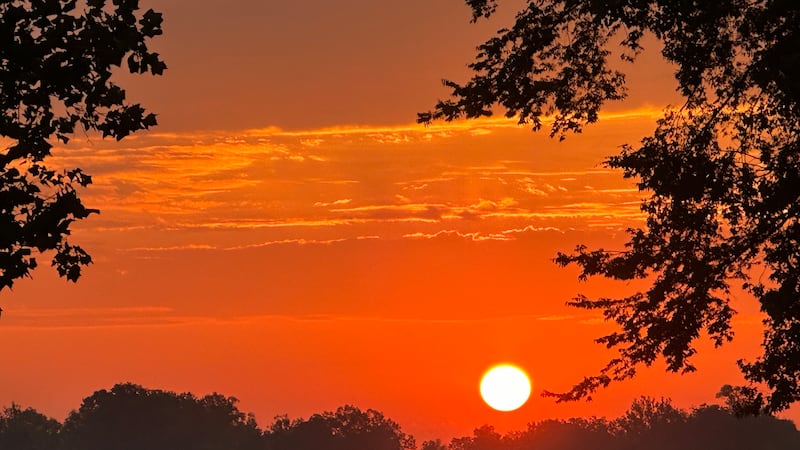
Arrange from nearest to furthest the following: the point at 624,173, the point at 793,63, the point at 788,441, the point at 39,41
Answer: the point at 39,41 → the point at 793,63 → the point at 624,173 → the point at 788,441

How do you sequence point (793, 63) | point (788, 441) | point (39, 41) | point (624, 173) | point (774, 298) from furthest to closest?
point (788, 441) < point (624, 173) < point (774, 298) < point (793, 63) < point (39, 41)

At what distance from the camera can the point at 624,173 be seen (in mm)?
29359

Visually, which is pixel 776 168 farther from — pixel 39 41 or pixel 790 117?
pixel 39 41

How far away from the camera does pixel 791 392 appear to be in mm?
29141

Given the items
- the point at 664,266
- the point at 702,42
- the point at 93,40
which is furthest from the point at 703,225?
the point at 93,40

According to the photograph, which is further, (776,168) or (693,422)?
(693,422)

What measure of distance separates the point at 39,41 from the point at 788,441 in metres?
161

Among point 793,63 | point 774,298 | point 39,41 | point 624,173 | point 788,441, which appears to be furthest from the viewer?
point 788,441

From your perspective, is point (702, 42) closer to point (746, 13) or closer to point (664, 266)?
point (746, 13)

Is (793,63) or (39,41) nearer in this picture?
(39,41)

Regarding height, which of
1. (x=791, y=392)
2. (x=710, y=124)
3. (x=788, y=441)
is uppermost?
(x=788, y=441)

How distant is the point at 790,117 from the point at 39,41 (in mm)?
15162

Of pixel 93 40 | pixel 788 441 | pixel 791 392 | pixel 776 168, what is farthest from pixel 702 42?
pixel 788 441

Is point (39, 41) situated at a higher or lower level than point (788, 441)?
lower
